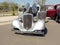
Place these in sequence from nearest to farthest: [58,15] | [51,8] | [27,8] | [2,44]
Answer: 1. [2,44]
2. [27,8]
3. [58,15]
4. [51,8]

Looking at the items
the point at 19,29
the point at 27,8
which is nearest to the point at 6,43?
the point at 19,29

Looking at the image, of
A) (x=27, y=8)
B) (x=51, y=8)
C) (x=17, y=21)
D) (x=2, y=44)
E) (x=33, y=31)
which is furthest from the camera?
(x=51, y=8)

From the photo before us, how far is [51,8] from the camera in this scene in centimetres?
2305

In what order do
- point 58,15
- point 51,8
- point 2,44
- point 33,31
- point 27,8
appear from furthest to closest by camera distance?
point 51,8, point 58,15, point 27,8, point 33,31, point 2,44

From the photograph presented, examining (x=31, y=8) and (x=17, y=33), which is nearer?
(x=17, y=33)

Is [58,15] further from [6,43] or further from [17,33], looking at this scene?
[6,43]

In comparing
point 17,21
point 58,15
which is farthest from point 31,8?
point 58,15

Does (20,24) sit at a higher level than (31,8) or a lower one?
lower

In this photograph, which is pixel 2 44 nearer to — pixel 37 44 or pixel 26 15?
pixel 37 44

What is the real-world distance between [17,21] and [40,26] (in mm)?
1650

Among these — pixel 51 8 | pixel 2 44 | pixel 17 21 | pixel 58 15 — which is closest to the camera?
pixel 2 44

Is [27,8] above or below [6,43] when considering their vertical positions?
above

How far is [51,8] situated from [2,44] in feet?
48.1

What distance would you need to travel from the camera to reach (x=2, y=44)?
9.13 meters
